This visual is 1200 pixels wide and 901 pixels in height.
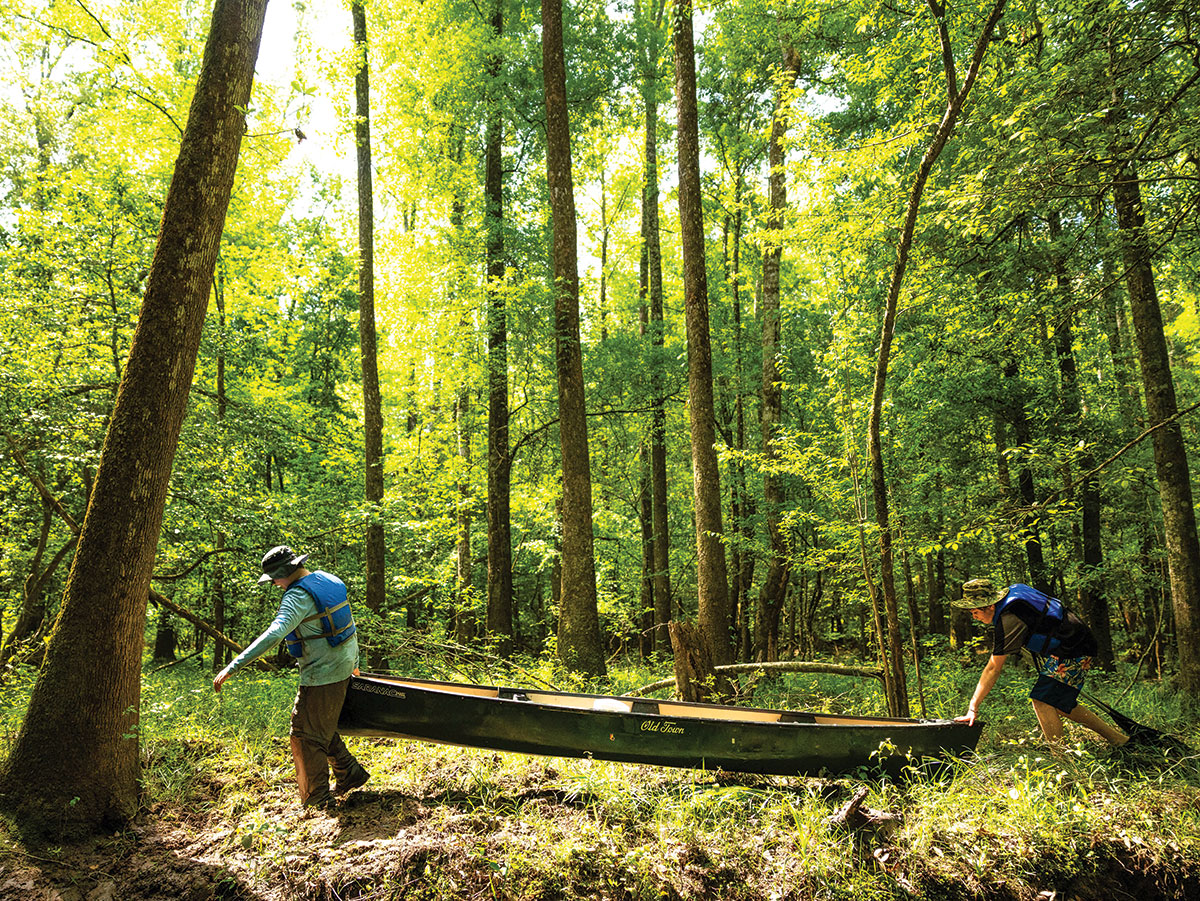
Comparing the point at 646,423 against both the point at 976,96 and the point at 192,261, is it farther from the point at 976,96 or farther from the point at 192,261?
the point at 192,261

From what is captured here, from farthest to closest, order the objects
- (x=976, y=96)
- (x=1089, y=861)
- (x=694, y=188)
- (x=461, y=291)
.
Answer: (x=461, y=291) < (x=694, y=188) < (x=976, y=96) < (x=1089, y=861)

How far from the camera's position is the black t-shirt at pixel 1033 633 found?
4.82 meters

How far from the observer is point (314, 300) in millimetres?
17641

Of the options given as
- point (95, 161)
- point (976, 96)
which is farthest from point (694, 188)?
point (95, 161)

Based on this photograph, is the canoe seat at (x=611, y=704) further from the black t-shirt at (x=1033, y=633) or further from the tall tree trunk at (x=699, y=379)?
the black t-shirt at (x=1033, y=633)

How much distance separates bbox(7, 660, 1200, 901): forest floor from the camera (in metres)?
3.49

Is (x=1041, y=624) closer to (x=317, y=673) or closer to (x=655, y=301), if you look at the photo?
(x=317, y=673)

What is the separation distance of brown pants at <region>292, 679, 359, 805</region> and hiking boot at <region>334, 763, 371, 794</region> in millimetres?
48

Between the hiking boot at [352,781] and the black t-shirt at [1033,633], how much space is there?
16.9 feet

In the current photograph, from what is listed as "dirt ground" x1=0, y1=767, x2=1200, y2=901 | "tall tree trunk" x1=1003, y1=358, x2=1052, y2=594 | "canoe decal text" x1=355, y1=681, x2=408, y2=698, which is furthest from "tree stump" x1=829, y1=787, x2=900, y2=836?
"tall tree trunk" x1=1003, y1=358, x2=1052, y2=594

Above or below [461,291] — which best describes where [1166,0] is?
below

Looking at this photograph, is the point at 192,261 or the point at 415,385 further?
the point at 415,385

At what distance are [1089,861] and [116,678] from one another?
260 inches

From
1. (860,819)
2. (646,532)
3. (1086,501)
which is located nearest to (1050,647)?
(860,819)
